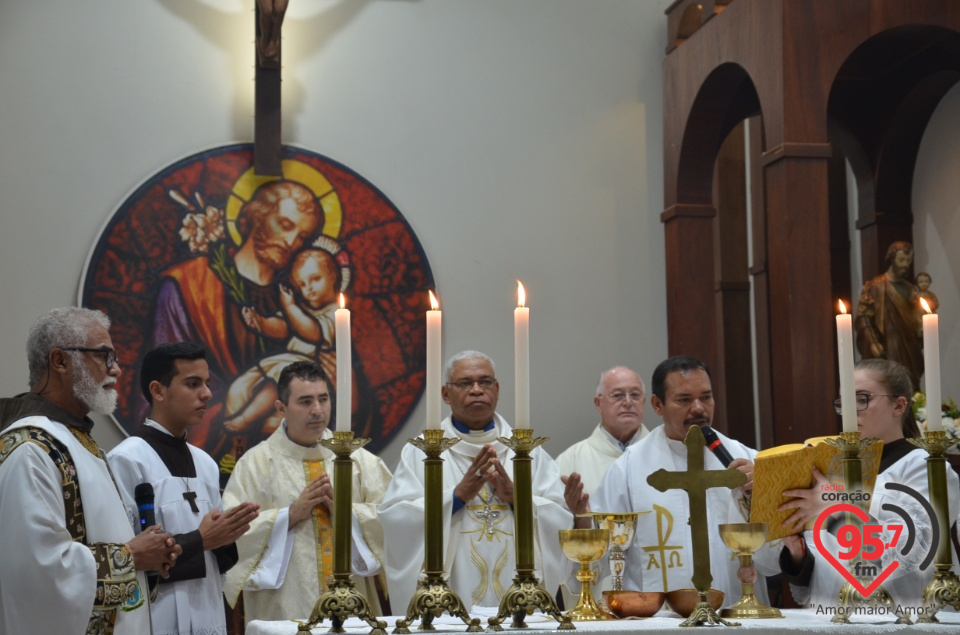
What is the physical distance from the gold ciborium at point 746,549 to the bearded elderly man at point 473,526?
151 cm

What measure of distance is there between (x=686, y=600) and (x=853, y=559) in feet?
1.63

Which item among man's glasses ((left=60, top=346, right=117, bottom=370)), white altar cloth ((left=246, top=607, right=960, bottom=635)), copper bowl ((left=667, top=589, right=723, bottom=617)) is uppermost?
man's glasses ((left=60, top=346, right=117, bottom=370))

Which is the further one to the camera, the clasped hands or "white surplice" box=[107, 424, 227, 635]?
"white surplice" box=[107, 424, 227, 635]

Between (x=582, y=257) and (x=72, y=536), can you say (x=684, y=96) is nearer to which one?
(x=582, y=257)

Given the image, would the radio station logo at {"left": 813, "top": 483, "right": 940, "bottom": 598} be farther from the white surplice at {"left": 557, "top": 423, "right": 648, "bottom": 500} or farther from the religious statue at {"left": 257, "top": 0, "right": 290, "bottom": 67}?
the religious statue at {"left": 257, "top": 0, "right": 290, "bottom": 67}

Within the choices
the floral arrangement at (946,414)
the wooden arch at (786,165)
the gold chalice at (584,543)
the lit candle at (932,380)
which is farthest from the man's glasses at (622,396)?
the lit candle at (932,380)

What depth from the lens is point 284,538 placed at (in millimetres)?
5988

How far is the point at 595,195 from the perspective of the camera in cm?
802

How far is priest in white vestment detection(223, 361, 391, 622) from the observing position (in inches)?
234

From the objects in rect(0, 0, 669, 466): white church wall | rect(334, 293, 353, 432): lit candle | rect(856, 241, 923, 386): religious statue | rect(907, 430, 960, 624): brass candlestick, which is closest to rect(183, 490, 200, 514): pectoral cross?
rect(334, 293, 353, 432): lit candle

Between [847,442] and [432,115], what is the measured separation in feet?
16.7

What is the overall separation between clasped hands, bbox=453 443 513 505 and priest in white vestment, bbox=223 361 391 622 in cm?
112

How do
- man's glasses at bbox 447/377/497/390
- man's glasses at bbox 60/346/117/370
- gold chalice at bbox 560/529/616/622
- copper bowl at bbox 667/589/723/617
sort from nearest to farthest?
gold chalice at bbox 560/529/616/622 → copper bowl at bbox 667/589/723/617 → man's glasses at bbox 60/346/117/370 → man's glasses at bbox 447/377/497/390

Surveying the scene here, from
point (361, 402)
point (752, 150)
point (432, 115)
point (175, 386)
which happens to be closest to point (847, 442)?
point (175, 386)
